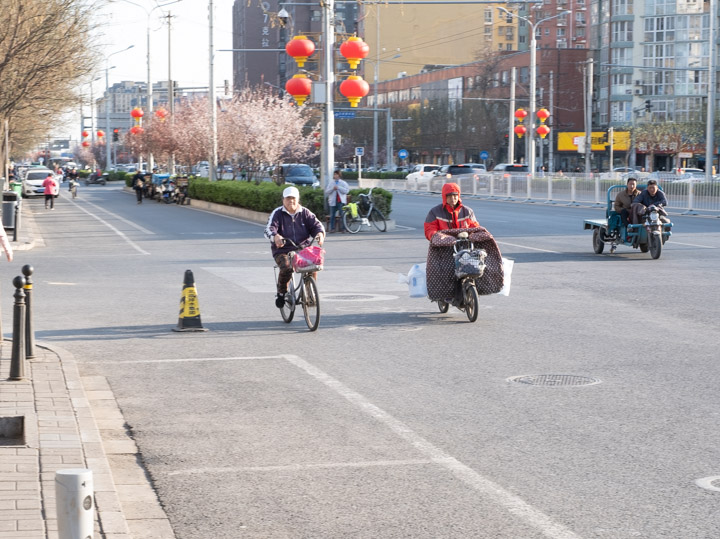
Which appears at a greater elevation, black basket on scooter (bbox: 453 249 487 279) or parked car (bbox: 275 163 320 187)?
parked car (bbox: 275 163 320 187)

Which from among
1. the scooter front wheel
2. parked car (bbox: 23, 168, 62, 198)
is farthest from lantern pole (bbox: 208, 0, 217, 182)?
the scooter front wheel

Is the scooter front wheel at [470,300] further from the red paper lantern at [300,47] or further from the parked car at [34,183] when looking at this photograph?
the parked car at [34,183]

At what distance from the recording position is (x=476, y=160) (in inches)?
4478

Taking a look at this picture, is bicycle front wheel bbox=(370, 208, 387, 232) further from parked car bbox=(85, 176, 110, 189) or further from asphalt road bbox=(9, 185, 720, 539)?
parked car bbox=(85, 176, 110, 189)

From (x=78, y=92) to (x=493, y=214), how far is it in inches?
598

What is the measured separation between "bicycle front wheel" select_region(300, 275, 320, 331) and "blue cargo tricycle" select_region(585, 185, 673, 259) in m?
10.9

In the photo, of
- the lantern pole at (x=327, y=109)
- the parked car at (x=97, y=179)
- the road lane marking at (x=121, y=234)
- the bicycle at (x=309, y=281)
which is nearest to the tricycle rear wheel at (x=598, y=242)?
the road lane marking at (x=121, y=234)

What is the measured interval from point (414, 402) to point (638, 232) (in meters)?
14.8

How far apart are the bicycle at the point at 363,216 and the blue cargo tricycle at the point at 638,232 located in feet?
27.6

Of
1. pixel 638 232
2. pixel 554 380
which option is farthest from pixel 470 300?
pixel 638 232

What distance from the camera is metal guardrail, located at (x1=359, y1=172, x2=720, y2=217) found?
40219mm

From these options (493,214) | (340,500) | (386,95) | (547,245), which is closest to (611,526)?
(340,500)

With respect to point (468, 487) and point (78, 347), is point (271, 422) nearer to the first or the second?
point (468, 487)

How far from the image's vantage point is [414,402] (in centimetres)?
853
